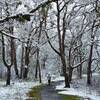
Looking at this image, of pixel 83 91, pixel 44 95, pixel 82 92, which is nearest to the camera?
pixel 44 95

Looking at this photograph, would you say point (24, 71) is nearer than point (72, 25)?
No

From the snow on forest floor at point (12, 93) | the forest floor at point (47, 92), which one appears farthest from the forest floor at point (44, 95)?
the snow on forest floor at point (12, 93)

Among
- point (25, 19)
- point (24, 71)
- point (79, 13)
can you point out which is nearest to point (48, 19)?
point (79, 13)

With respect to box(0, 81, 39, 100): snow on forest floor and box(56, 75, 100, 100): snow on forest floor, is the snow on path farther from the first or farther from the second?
box(0, 81, 39, 100): snow on forest floor

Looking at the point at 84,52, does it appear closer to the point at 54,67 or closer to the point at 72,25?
the point at 72,25

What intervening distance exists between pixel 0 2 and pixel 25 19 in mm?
10143

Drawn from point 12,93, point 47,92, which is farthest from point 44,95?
point 47,92

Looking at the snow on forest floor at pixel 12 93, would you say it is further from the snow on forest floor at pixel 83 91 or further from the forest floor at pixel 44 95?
the snow on forest floor at pixel 83 91

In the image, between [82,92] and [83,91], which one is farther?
[83,91]

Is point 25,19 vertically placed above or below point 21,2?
below

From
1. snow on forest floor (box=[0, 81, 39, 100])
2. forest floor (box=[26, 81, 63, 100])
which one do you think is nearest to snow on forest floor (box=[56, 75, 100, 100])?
forest floor (box=[26, 81, 63, 100])

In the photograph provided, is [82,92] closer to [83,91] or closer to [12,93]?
[83,91]

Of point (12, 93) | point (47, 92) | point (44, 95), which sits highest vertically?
point (12, 93)

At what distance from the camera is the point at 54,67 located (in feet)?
338
